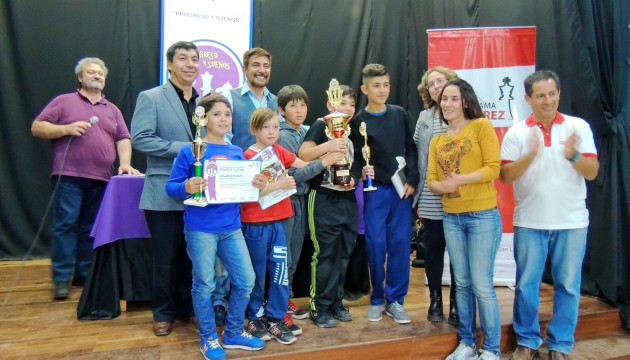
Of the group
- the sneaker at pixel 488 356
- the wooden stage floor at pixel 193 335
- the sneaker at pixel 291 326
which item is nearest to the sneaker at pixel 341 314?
the wooden stage floor at pixel 193 335

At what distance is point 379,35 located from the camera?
223 inches

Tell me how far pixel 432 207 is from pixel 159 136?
1714mm

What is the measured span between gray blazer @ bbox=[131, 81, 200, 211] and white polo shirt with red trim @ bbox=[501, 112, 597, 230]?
1.95 meters

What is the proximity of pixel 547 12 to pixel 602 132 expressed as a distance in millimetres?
1292

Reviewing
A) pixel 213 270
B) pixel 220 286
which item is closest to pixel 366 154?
pixel 213 270

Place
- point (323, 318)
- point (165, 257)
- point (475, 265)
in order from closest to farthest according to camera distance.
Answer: point (475, 265)
point (165, 257)
point (323, 318)

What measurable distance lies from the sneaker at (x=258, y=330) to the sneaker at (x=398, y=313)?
827mm

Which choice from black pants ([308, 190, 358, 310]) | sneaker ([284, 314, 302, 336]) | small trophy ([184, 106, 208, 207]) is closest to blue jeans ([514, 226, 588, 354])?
black pants ([308, 190, 358, 310])

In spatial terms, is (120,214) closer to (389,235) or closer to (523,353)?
(389,235)

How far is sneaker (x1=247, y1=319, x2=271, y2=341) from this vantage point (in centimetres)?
259

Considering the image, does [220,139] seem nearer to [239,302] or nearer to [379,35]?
[239,302]

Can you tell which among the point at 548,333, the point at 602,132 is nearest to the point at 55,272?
the point at 548,333

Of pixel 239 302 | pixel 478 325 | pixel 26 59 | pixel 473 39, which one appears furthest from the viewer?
pixel 26 59

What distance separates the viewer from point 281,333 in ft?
8.50
